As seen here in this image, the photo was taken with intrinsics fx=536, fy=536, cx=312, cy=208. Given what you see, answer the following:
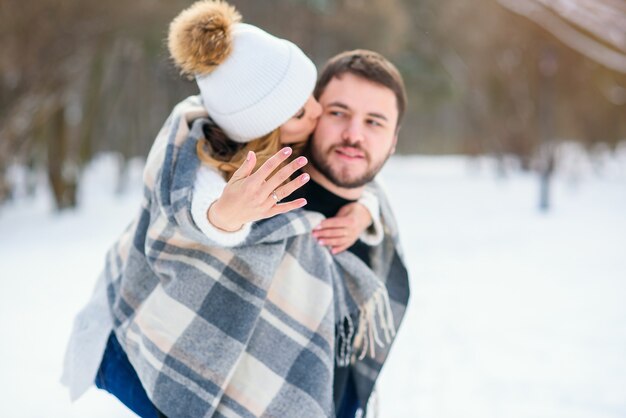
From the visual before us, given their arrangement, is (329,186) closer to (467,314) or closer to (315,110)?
(315,110)

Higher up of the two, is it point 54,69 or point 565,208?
point 565,208

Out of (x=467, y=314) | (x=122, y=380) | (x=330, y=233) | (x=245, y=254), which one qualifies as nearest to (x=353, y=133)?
(x=330, y=233)

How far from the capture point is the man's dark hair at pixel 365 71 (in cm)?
183

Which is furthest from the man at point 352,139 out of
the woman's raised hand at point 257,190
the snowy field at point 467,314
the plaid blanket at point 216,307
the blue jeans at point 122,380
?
the snowy field at point 467,314

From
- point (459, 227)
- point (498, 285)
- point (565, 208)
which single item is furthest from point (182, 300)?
point (565, 208)

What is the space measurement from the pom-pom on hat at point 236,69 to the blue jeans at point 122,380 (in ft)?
2.61

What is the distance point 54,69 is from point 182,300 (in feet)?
20.1

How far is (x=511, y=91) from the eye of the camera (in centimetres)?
1336

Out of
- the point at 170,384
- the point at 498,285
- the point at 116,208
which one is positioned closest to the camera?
the point at 170,384

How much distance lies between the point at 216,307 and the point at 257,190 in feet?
1.42

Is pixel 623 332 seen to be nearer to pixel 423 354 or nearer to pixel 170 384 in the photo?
pixel 423 354

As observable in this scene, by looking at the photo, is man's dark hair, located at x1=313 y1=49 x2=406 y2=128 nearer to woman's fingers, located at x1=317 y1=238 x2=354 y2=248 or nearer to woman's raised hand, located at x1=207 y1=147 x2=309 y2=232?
woman's fingers, located at x1=317 y1=238 x2=354 y2=248

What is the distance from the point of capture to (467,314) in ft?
12.8

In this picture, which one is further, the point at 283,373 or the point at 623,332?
the point at 623,332
